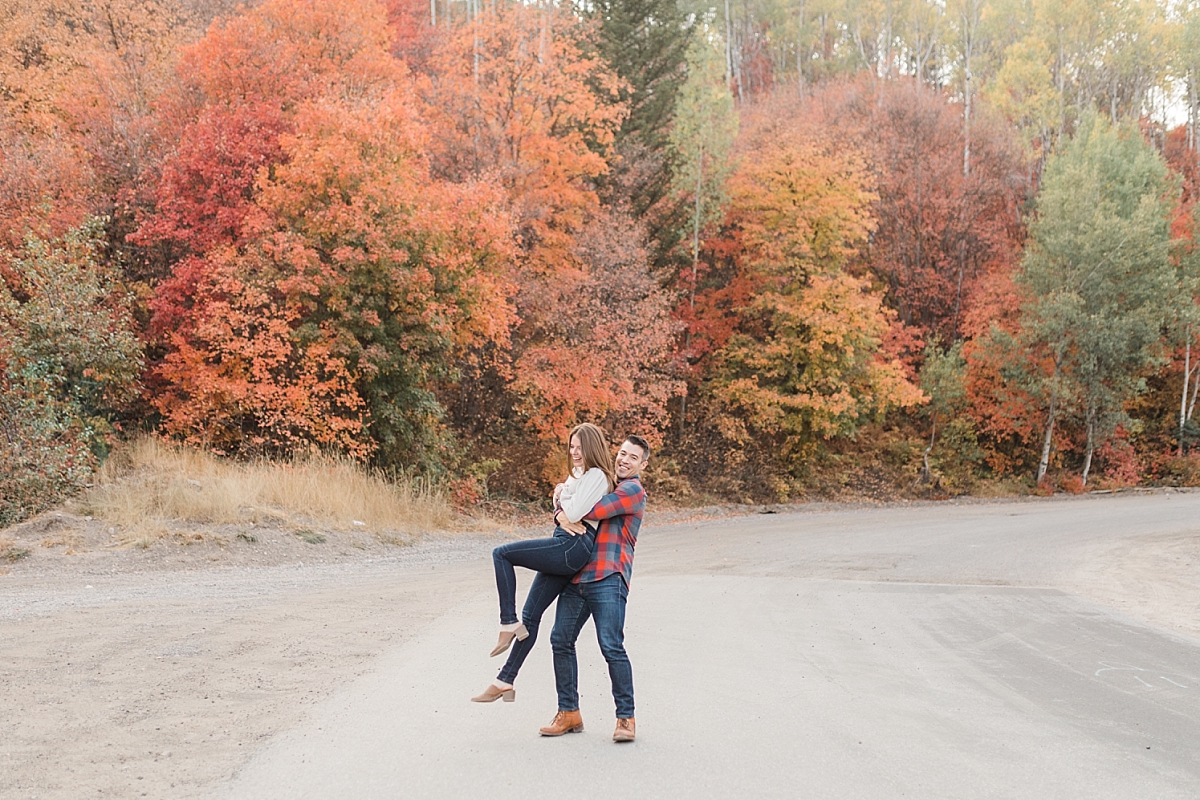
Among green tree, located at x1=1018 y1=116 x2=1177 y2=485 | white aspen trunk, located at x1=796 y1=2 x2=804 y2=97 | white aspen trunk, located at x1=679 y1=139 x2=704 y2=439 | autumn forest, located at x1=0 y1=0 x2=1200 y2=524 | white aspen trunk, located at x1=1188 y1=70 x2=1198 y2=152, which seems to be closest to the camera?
autumn forest, located at x1=0 y1=0 x2=1200 y2=524

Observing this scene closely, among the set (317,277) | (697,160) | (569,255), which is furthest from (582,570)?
(697,160)

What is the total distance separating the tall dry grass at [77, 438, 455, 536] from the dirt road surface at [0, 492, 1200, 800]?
183 cm

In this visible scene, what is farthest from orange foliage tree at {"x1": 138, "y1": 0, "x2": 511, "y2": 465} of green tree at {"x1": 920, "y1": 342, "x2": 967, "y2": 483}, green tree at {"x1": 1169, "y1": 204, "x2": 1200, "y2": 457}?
green tree at {"x1": 1169, "y1": 204, "x2": 1200, "y2": 457}

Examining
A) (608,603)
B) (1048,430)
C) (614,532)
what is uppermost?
(614,532)

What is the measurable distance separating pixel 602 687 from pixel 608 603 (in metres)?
1.82

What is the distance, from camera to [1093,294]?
3719 centimetres

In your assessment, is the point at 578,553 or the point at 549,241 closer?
the point at 578,553

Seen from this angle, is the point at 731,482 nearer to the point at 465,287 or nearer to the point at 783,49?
the point at 465,287

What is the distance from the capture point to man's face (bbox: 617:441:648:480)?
242 inches

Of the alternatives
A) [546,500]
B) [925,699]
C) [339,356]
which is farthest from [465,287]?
[925,699]

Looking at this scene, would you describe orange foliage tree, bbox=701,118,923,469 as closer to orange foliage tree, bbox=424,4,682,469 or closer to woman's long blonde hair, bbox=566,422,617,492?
orange foliage tree, bbox=424,4,682,469

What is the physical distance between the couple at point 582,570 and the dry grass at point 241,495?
10.4 metres

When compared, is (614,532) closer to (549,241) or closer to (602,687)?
(602,687)

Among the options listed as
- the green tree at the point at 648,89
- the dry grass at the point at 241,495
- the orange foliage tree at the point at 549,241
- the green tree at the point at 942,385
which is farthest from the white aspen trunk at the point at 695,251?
the dry grass at the point at 241,495
